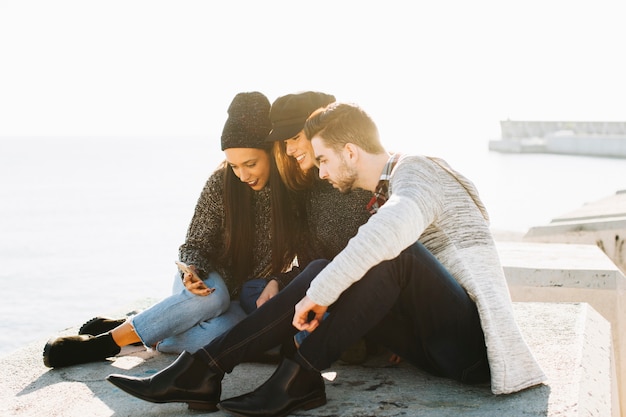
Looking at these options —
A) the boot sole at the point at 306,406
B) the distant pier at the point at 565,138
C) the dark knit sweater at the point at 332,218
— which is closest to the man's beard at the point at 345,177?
the dark knit sweater at the point at 332,218

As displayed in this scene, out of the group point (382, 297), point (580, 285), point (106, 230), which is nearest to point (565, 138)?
point (106, 230)

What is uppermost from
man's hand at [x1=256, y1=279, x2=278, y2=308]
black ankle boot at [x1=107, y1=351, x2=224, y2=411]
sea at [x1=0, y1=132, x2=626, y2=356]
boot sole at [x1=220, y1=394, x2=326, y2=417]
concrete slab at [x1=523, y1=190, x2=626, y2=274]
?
man's hand at [x1=256, y1=279, x2=278, y2=308]

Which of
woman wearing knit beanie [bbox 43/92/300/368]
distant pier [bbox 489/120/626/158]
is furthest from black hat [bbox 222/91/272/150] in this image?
distant pier [bbox 489/120/626/158]

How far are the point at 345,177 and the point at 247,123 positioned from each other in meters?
0.93

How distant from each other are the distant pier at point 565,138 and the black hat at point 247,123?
41205 mm

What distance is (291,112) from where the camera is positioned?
10.4 feet

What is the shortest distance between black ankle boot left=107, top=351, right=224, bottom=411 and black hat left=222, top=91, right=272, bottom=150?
45.2 inches

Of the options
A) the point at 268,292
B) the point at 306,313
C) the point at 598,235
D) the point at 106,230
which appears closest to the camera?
the point at 306,313

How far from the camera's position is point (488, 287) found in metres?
2.37

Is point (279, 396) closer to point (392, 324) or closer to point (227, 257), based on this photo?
point (392, 324)

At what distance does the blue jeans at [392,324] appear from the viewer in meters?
2.33

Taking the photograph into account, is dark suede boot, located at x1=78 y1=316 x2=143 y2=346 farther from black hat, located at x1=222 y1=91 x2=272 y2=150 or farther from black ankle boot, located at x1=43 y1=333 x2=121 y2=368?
black hat, located at x1=222 y1=91 x2=272 y2=150

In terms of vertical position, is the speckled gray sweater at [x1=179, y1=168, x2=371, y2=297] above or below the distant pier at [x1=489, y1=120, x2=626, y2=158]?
above

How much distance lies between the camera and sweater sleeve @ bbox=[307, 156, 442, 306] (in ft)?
7.15
